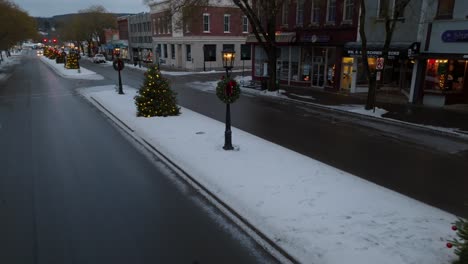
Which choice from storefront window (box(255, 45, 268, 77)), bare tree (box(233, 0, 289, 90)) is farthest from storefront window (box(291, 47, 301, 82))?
bare tree (box(233, 0, 289, 90))

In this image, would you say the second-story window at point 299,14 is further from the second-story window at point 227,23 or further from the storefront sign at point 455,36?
the second-story window at point 227,23

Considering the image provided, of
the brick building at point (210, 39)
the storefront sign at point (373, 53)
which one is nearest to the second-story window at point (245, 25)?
the brick building at point (210, 39)

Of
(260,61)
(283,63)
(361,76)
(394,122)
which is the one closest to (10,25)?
(260,61)

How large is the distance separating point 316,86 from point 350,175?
1902 cm

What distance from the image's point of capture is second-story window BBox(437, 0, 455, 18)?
18.0 m

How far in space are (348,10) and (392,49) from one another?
524cm

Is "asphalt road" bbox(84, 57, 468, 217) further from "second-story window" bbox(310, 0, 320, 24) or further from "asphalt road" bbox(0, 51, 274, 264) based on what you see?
"second-story window" bbox(310, 0, 320, 24)

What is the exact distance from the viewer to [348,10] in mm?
23844

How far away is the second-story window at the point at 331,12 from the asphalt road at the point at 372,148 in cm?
895

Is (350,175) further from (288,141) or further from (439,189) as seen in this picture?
(288,141)

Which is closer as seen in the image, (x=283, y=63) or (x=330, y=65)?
(x=330, y=65)

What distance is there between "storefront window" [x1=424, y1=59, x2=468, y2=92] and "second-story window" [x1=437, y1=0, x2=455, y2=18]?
93.5 inches

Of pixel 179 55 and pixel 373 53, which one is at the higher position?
pixel 373 53

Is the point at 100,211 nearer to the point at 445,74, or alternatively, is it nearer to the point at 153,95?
the point at 153,95
